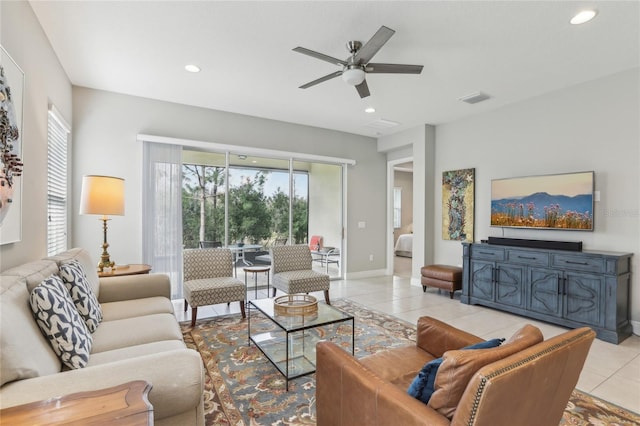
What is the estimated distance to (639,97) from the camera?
3.33 meters

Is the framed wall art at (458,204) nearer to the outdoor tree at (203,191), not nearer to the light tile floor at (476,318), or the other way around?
the light tile floor at (476,318)

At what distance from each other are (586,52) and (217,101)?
428cm

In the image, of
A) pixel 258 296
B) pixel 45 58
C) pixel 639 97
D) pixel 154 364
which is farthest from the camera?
pixel 258 296

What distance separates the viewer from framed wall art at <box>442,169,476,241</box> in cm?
498

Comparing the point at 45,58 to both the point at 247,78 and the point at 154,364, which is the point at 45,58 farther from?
the point at 154,364

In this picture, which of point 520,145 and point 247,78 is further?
point 520,145

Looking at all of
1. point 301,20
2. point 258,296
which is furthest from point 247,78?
point 258,296

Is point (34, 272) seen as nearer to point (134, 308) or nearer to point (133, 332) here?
point (133, 332)

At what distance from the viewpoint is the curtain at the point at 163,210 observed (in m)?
4.26

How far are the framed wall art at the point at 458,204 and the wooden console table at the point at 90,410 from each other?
195 inches

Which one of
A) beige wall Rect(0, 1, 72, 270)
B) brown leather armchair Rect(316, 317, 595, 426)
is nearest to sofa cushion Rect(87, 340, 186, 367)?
beige wall Rect(0, 1, 72, 270)

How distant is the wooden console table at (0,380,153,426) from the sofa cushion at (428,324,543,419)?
97 cm

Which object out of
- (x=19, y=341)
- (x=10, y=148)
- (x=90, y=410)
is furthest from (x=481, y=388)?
(x=10, y=148)

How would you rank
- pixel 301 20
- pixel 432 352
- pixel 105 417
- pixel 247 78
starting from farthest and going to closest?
pixel 247 78 → pixel 301 20 → pixel 432 352 → pixel 105 417
